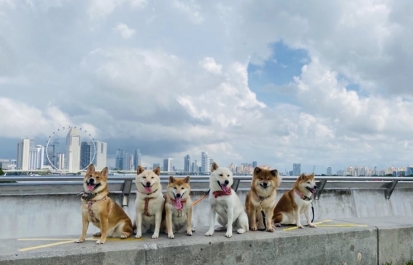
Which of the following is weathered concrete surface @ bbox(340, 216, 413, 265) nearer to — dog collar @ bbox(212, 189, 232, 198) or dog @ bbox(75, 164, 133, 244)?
dog collar @ bbox(212, 189, 232, 198)

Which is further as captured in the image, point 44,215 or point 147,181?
point 44,215

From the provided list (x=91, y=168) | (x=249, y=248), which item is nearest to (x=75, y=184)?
(x=91, y=168)

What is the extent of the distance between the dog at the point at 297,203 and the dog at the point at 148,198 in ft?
7.21

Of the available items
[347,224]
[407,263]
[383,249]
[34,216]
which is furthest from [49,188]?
[407,263]

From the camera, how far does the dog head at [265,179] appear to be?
5383 millimetres

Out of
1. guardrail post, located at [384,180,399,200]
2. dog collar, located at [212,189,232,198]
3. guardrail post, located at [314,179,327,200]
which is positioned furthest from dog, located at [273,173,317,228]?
guardrail post, located at [384,180,399,200]

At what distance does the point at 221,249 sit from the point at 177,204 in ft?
2.80

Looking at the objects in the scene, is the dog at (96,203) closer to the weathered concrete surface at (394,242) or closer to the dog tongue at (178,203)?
the dog tongue at (178,203)

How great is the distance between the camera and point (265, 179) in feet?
17.7

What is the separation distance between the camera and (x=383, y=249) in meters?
6.18

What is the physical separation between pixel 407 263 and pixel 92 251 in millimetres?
5480

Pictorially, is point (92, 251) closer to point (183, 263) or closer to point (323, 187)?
point (183, 263)

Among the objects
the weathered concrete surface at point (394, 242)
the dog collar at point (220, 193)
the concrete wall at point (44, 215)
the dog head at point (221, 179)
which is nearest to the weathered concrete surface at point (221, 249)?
the weathered concrete surface at point (394, 242)

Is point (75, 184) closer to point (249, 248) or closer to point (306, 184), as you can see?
point (249, 248)
